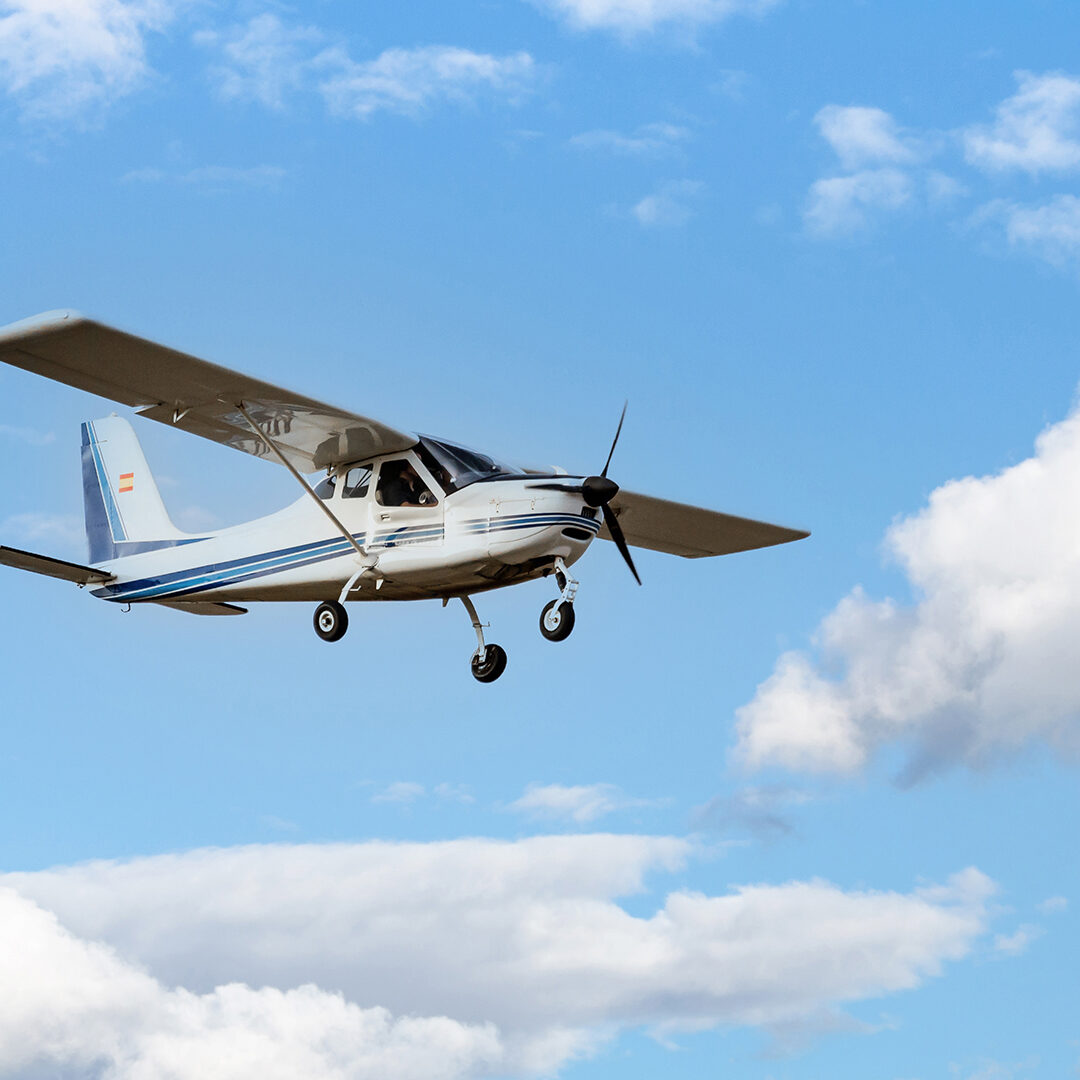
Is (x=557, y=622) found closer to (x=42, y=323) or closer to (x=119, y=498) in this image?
(x=42, y=323)

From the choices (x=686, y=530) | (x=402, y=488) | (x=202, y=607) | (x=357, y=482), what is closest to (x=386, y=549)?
(x=402, y=488)

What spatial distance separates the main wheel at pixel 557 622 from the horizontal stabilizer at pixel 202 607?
658cm

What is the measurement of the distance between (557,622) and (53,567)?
8598 mm

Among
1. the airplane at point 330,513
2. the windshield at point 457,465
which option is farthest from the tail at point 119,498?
the windshield at point 457,465

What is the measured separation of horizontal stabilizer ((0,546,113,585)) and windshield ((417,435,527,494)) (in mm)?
6094

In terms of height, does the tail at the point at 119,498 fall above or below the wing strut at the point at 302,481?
above

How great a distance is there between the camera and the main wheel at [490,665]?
19.8 meters

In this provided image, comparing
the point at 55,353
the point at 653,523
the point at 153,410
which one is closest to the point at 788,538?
the point at 653,523

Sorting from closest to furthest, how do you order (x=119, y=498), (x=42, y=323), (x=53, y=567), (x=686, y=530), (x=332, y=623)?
1. (x=42, y=323)
2. (x=332, y=623)
3. (x=53, y=567)
4. (x=686, y=530)
5. (x=119, y=498)

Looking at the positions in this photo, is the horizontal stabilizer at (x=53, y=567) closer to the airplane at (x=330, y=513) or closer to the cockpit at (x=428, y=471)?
the airplane at (x=330, y=513)

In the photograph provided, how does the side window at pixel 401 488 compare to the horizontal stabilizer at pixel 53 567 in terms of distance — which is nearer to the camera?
the side window at pixel 401 488

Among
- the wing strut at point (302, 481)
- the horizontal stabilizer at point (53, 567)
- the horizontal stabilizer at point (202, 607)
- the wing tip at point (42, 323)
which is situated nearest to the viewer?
the wing tip at point (42, 323)

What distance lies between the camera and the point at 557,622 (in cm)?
1784

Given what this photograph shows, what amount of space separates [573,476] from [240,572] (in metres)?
5.97
